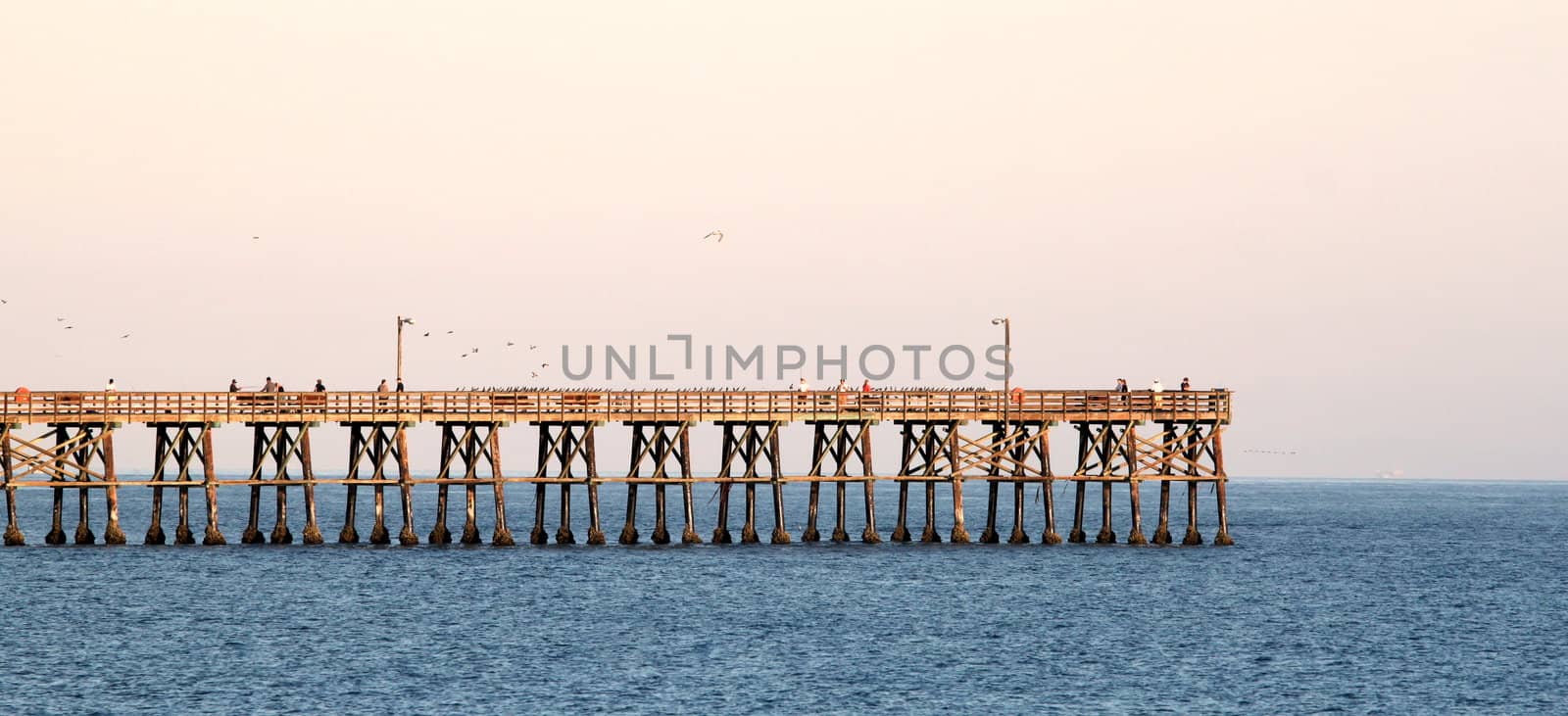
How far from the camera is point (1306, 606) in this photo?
4941cm

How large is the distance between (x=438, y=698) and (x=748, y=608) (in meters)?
13.5

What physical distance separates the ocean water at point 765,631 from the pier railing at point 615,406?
14.0ft

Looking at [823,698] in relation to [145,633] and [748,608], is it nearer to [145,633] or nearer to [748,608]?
[748,608]

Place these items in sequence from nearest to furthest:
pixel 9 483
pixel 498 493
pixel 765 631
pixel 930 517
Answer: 1. pixel 765 631
2. pixel 9 483
3. pixel 498 493
4. pixel 930 517

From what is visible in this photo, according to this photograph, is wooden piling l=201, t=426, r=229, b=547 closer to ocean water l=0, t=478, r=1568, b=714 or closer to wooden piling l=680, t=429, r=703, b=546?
ocean water l=0, t=478, r=1568, b=714

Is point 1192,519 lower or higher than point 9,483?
lower

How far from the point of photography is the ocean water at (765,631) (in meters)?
34.1

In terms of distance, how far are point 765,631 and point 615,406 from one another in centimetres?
1532

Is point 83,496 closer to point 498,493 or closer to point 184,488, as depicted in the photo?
point 184,488

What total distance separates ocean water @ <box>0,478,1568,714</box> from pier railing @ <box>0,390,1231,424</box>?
4279 millimetres

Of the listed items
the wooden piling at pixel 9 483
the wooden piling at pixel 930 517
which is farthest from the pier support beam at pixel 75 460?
the wooden piling at pixel 930 517

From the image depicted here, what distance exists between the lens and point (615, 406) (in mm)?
56156

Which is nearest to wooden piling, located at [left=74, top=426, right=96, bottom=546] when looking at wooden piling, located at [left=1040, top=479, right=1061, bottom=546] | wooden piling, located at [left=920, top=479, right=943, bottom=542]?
wooden piling, located at [left=920, top=479, right=943, bottom=542]

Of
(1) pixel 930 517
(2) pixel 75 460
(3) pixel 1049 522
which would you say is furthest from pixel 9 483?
(3) pixel 1049 522
